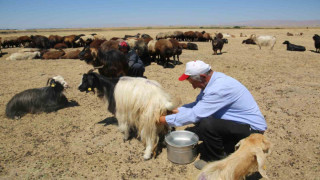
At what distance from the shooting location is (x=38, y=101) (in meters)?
5.20

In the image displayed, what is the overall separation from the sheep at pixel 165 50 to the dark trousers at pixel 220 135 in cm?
778

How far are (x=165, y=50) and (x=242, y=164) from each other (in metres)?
8.65

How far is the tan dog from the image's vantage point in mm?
2213

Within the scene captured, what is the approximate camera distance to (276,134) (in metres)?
4.08

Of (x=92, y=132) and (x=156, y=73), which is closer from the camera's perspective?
(x=92, y=132)

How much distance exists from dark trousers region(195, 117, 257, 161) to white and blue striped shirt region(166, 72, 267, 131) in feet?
0.31

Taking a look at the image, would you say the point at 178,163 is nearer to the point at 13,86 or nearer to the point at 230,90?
the point at 230,90

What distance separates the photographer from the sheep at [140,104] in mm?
3346

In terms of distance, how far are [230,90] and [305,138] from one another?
2392 millimetres

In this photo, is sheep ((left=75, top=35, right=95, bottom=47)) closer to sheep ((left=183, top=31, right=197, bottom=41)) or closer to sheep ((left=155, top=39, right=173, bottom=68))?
sheep ((left=183, top=31, right=197, bottom=41))

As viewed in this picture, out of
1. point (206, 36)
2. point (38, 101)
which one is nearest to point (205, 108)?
point (38, 101)

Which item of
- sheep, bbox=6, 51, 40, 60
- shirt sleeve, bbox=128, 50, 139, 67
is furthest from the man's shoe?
sheep, bbox=6, 51, 40, 60

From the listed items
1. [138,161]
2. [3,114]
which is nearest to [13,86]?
[3,114]

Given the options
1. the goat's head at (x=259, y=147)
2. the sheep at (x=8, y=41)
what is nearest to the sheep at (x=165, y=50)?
the goat's head at (x=259, y=147)
